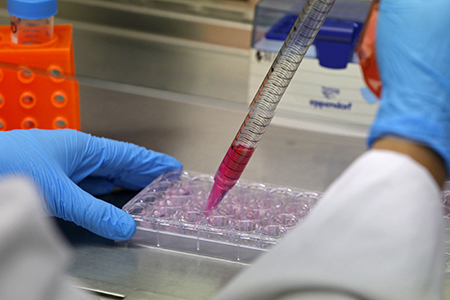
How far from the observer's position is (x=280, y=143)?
0.88 meters

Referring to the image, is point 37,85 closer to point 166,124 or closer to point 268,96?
point 166,124

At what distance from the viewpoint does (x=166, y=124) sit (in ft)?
3.12

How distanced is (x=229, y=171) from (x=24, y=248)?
0.50 meters

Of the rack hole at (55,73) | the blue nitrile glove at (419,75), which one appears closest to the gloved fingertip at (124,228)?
the rack hole at (55,73)

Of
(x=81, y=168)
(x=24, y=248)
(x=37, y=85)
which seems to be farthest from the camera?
(x=81, y=168)

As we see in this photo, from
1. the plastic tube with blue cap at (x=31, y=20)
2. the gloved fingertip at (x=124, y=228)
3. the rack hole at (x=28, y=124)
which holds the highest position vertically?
the plastic tube with blue cap at (x=31, y=20)

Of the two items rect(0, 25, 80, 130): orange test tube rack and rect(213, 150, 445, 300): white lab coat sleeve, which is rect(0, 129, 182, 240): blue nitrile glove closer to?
rect(0, 25, 80, 130): orange test tube rack

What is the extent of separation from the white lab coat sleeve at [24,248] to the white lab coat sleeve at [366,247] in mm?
169

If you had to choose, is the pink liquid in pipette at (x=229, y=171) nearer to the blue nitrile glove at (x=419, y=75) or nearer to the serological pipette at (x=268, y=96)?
the serological pipette at (x=268, y=96)

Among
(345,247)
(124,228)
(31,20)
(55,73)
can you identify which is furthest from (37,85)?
(345,247)

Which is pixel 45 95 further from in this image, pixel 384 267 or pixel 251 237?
pixel 384 267

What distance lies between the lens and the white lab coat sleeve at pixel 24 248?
41cm

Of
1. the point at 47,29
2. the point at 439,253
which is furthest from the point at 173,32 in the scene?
the point at 439,253

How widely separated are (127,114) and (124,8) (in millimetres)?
747
